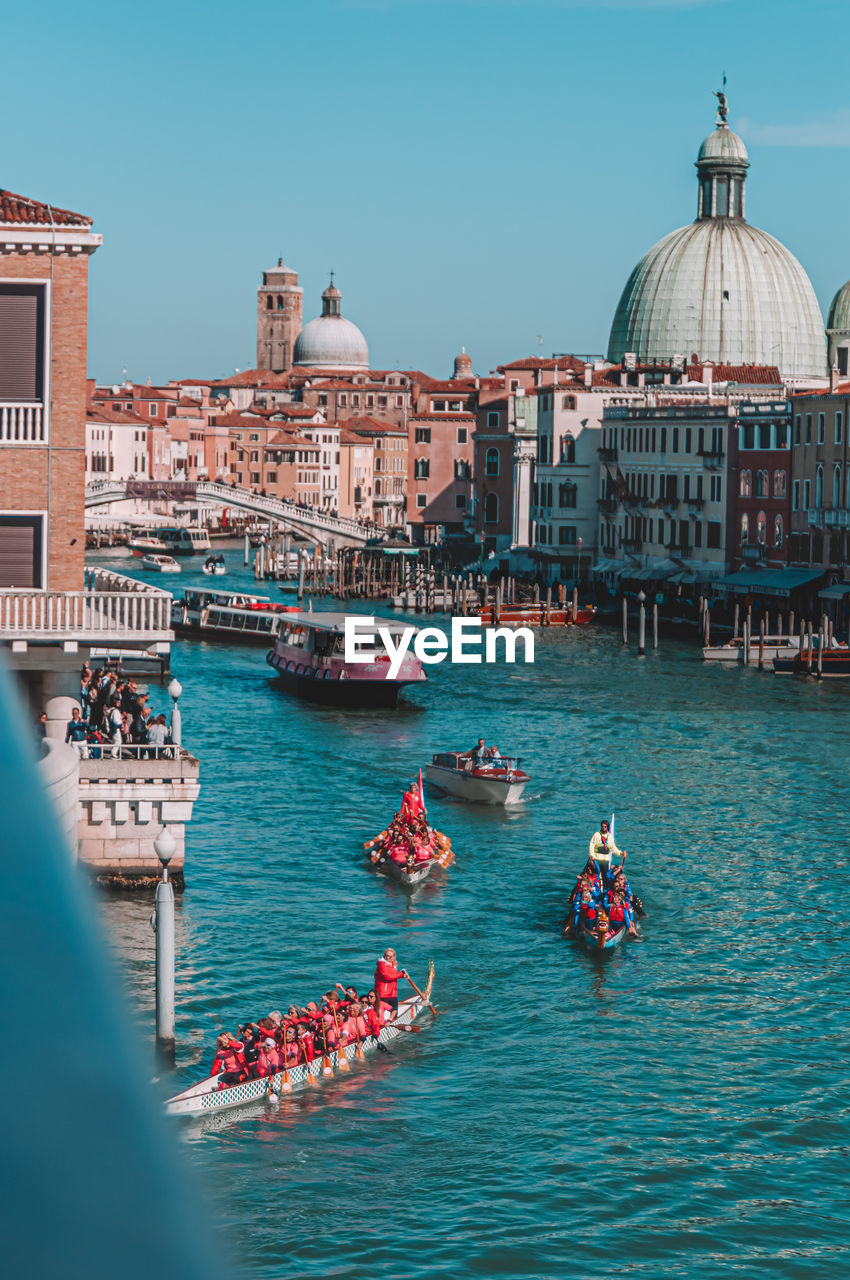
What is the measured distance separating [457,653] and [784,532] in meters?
13.2

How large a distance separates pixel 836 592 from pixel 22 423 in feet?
131

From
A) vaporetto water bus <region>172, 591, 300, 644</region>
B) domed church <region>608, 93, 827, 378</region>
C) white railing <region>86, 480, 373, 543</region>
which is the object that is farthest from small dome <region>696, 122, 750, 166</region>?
vaporetto water bus <region>172, 591, 300, 644</region>

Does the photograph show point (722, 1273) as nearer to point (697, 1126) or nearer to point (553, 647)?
point (697, 1126)

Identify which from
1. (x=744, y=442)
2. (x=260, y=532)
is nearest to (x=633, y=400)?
(x=744, y=442)

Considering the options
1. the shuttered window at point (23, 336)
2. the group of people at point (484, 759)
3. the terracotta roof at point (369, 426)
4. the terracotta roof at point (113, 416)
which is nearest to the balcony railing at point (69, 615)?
the shuttered window at point (23, 336)

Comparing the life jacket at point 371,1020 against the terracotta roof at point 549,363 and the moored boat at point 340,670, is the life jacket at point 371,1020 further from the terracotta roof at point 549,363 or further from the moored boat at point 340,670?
the terracotta roof at point 549,363

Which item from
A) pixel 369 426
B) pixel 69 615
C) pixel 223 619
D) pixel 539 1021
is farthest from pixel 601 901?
pixel 369 426

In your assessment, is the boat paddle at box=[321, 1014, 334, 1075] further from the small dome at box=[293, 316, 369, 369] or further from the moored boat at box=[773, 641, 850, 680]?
the small dome at box=[293, 316, 369, 369]

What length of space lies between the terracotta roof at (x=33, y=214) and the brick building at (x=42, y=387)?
0.01m

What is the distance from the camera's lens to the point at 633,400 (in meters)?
80.1

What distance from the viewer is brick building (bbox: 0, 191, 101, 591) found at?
66.5ft

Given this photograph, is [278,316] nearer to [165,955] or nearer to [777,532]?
[777,532]

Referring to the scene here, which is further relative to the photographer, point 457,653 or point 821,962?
point 457,653

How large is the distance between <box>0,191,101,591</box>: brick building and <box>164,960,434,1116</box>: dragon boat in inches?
267
